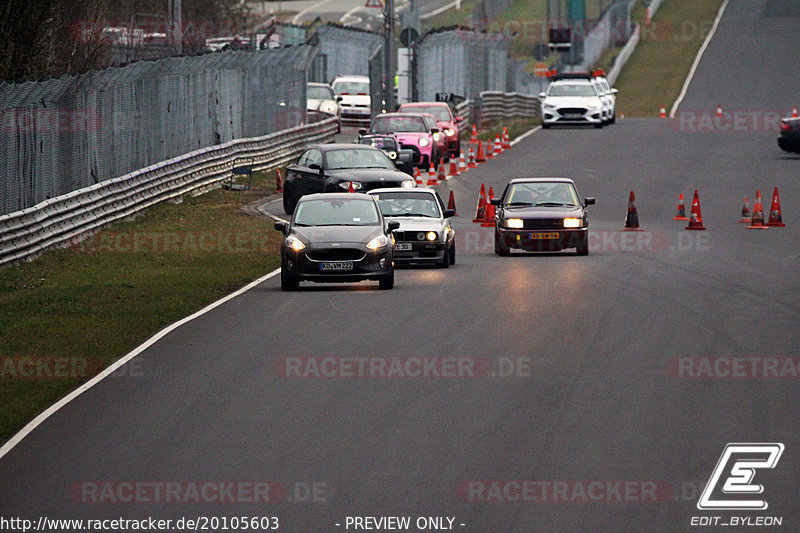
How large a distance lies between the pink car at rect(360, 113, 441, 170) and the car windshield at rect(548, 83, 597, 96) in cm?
1053

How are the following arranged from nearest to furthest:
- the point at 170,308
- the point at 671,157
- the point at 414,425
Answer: the point at 414,425
the point at 170,308
the point at 671,157

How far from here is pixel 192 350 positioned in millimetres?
16188

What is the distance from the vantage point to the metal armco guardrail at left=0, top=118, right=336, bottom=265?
79.0 feet

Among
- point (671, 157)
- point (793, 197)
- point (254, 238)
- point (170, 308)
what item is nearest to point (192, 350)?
point (170, 308)

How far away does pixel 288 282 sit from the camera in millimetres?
21656

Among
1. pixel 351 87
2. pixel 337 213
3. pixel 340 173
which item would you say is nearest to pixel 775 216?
pixel 340 173

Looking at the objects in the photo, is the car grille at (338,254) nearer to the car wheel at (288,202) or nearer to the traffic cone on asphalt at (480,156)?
the car wheel at (288,202)

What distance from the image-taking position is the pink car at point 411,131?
4303cm

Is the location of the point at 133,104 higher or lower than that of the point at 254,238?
higher

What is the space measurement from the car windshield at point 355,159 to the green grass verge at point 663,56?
34009mm

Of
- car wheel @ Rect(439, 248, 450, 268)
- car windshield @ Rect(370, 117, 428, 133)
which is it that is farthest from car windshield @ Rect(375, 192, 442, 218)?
car windshield @ Rect(370, 117, 428, 133)

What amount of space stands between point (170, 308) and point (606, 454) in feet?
31.5

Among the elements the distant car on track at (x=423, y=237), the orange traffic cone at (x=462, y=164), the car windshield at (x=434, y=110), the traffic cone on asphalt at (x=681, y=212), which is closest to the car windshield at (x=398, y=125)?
the orange traffic cone at (x=462, y=164)

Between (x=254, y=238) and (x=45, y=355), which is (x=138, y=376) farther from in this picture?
(x=254, y=238)
